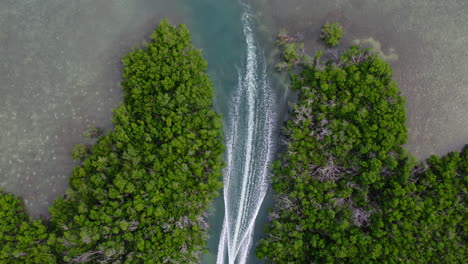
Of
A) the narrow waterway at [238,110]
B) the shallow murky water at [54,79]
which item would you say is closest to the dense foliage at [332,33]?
the narrow waterway at [238,110]

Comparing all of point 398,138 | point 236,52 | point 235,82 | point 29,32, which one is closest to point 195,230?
point 235,82

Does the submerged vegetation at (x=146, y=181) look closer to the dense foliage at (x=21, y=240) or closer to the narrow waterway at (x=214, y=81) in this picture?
the dense foliage at (x=21, y=240)

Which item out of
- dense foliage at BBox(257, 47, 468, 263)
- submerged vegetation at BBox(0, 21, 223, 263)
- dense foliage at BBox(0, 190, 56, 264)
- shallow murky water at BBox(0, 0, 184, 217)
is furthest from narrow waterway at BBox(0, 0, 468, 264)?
dense foliage at BBox(257, 47, 468, 263)

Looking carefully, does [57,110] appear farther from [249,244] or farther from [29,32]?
[249,244]

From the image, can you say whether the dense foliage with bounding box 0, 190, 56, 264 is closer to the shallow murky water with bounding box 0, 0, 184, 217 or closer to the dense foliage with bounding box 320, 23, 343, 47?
the shallow murky water with bounding box 0, 0, 184, 217

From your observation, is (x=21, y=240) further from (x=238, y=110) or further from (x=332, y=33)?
(x=332, y=33)
